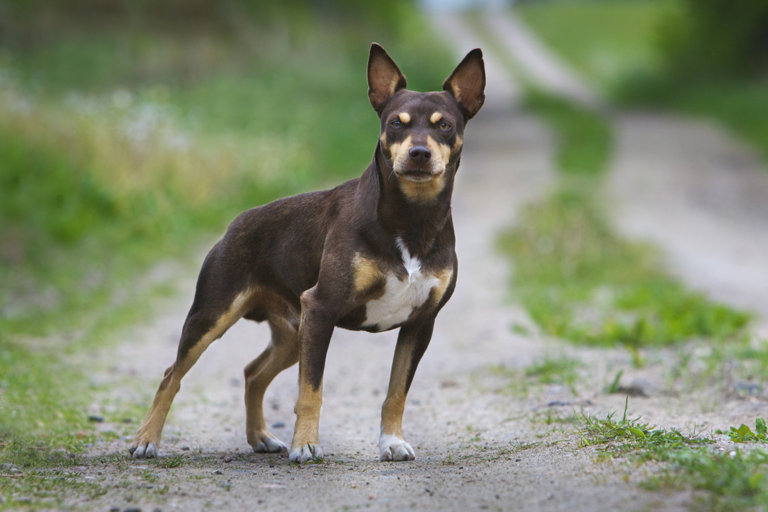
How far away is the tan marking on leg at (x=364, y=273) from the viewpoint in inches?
199

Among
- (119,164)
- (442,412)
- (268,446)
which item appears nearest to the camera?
(268,446)

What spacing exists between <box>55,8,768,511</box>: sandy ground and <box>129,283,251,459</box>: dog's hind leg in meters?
→ 0.21

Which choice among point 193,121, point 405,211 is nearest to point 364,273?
point 405,211

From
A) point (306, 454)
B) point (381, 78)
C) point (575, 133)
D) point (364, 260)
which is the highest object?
point (575, 133)

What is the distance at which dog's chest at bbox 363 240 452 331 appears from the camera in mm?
5082

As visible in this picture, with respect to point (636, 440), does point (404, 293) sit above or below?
above

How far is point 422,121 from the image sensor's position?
508 centimetres

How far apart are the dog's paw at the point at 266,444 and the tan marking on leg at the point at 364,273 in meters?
1.29

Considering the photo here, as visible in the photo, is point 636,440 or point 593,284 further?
point 593,284

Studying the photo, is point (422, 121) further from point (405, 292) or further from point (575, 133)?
point (575, 133)

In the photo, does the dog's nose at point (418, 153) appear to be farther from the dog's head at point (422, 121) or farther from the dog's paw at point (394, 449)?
the dog's paw at point (394, 449)

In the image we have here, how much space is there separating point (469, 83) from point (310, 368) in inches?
68.7

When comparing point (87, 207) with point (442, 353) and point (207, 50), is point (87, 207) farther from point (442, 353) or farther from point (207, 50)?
point (207, 50)

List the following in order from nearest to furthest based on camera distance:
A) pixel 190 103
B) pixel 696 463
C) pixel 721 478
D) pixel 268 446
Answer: pixel 721 478 → pixel 696 463 → pixel 268 446 → pixel 190 103
